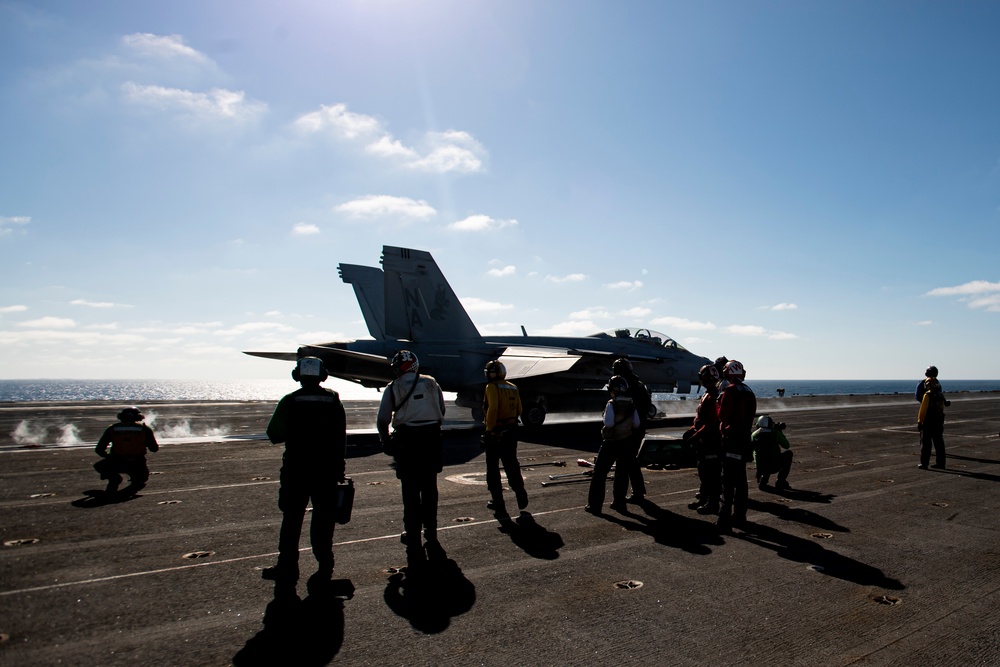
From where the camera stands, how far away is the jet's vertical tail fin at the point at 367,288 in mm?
30250

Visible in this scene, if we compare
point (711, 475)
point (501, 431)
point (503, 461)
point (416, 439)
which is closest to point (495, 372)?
point (501, 431)

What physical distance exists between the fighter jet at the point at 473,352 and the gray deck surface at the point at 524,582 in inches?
432

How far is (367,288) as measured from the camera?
99.9ft

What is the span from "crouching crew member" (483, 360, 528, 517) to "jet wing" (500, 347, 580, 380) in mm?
11095

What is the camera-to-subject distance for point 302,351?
17781mm

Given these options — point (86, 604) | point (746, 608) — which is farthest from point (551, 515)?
point (86, 604)

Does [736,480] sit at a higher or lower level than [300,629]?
higher

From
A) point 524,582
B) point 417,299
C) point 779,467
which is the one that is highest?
point 417,299

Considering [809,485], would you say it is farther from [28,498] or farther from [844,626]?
[28,498]

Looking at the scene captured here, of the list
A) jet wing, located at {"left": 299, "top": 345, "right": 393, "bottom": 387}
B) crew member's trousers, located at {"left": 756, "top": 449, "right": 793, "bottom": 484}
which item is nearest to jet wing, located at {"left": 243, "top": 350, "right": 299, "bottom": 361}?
jet wing, located at {"left": 299, "top": 345, "right": 393, "bottom": 387}

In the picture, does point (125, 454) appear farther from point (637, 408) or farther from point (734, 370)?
point (734, 370)

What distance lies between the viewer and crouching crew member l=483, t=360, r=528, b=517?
830 cm

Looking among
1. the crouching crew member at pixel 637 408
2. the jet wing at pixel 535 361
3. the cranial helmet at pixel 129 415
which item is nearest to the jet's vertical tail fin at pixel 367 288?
the jet wing at pixel 535 361

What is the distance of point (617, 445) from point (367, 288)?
23934 millimetres
